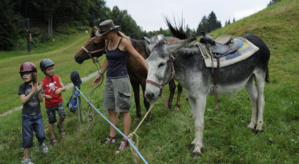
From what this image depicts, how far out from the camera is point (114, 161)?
3678 mm

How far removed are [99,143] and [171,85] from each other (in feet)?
9.37

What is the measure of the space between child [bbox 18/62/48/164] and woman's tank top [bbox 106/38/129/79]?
1393mm

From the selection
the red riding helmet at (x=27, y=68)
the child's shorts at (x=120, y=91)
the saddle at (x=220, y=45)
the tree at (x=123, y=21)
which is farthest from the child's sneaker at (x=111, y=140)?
the tree at (x=123, y=21)

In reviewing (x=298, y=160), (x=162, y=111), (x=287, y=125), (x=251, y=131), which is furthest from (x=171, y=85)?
(x=298, y=160)

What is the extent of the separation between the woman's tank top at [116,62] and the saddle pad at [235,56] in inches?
57.6

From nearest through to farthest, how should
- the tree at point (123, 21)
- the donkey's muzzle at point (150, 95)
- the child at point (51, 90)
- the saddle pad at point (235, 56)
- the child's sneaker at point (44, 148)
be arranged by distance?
the donkey's muzzle at point (150, 95)
the saddle pad at point (235, 56)
the child's sneaker at point (44, 148)
the child at point (51, 90)
the tree at point (123, 21)

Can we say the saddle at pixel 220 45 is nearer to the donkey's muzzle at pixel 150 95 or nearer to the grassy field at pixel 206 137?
the donkey's muzzle at pixel 150 95

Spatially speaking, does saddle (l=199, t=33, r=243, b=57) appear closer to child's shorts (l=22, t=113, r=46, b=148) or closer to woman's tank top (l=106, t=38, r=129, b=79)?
woman's tank top (l=106, t=38, r=129, b=79)

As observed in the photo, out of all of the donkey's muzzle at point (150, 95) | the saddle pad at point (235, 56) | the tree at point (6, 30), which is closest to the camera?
the donkey's muzzle at point (150, 95)

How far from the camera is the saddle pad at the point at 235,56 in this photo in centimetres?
344

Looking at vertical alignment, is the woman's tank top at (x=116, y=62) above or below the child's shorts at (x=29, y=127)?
above

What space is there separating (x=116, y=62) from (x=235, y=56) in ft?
7.12

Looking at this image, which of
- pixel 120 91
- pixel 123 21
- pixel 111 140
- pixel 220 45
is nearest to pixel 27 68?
pixel 120 91

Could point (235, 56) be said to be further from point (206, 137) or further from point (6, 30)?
point (6, 30)
